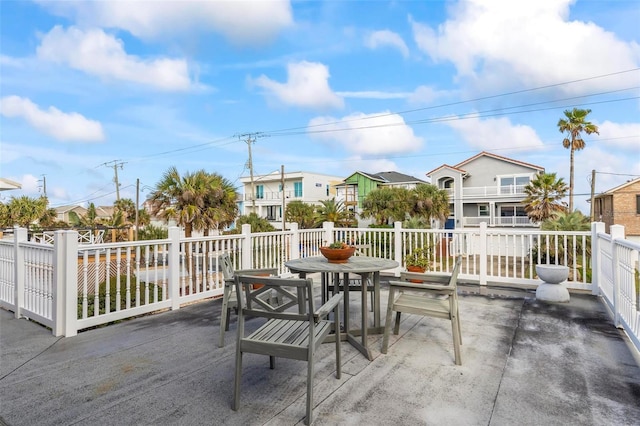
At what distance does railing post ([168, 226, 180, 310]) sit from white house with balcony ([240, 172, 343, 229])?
2710cm

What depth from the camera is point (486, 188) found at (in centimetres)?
2523

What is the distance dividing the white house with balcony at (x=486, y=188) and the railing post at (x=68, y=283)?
26.0 m

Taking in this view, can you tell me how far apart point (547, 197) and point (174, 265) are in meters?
21.8

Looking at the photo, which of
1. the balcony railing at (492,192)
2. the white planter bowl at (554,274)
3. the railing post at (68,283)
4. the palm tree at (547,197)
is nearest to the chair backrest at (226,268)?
the railing post at (68,283)

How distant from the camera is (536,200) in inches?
787

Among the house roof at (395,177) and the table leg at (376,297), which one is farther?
the house roof at (395,177)

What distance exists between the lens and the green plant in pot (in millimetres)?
6254

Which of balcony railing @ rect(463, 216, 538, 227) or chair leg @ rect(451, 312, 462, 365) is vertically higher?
balcony railing @ rect(463, 216, 538, 227)

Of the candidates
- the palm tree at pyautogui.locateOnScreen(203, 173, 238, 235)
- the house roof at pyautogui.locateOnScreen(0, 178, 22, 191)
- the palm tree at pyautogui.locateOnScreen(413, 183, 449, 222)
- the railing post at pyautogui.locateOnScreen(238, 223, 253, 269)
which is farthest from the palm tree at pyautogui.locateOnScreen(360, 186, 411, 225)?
the house roof at pyautogui.locateOnScreen(0, 178, 22, 191)

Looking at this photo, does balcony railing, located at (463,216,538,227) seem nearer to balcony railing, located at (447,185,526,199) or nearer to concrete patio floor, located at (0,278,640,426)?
balcony railing, located at (447,185,526,199)

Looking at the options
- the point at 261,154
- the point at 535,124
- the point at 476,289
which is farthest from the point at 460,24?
the point at 261,154

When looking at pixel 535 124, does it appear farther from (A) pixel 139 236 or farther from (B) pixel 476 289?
(A) pixel 139 236

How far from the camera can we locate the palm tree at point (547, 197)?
64.0ft

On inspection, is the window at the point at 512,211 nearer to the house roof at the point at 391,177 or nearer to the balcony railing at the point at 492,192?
the balcony railing at the point at 492,192
